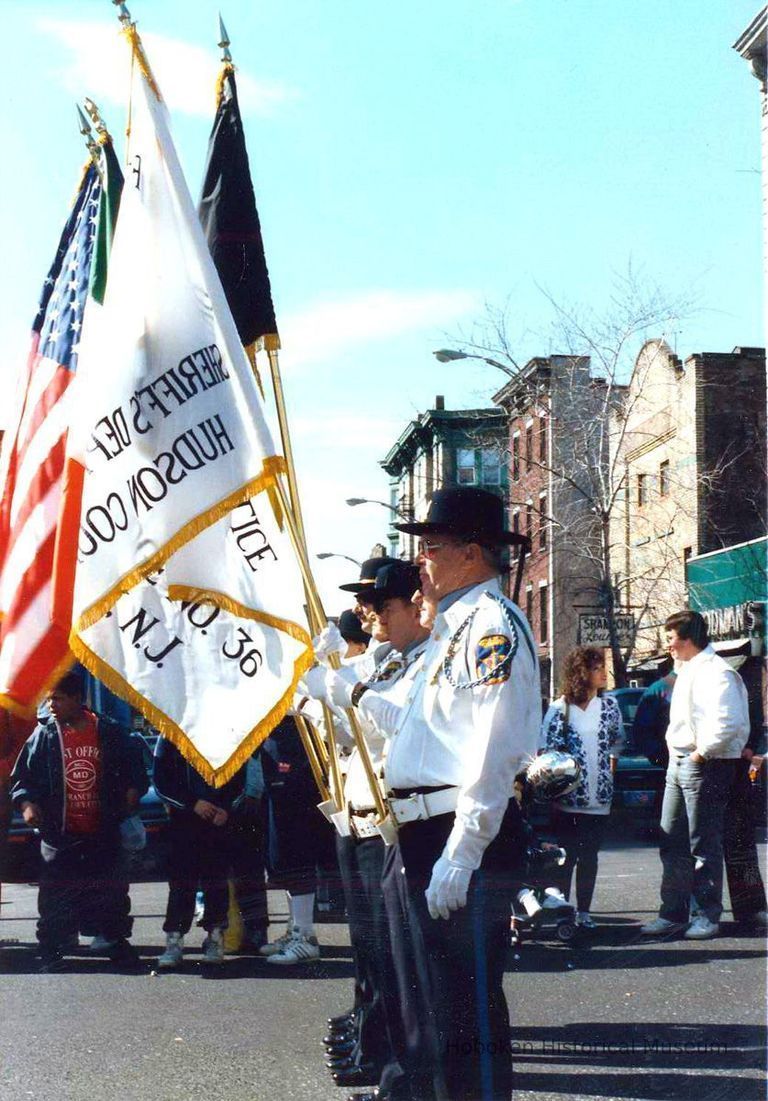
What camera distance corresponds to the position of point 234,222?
4.95 metres

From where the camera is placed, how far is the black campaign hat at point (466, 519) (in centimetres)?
406

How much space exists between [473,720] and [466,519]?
0.55 meters

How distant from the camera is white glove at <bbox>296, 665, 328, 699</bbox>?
14.1 feet

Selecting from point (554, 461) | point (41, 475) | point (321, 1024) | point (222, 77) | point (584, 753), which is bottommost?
point (321, 1024)

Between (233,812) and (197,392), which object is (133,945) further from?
(197,392)

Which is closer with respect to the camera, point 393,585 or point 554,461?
point 393,585

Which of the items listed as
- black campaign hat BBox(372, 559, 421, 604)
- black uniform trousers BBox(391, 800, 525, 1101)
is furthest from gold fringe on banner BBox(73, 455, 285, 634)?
black uniform trousers BBox(391, 800, 525, 1101)

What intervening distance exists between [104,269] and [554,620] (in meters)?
6.31

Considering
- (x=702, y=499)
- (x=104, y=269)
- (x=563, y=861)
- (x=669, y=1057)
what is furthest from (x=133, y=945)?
(x=702, y=499)

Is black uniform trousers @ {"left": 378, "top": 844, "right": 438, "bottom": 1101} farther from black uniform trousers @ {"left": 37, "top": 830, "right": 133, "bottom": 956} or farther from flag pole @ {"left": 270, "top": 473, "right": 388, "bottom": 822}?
black uniform trousers @ {"left": 37, "top": 830, "right": 133, "bottom": 956}

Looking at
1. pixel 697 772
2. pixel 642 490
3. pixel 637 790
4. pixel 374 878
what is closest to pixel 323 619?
pixel 374 878

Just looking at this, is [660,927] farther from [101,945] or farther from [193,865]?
[101,945]

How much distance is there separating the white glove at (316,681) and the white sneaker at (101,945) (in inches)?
164

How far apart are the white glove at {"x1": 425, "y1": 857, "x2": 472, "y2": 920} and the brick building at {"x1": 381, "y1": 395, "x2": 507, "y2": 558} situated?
4.96ft
